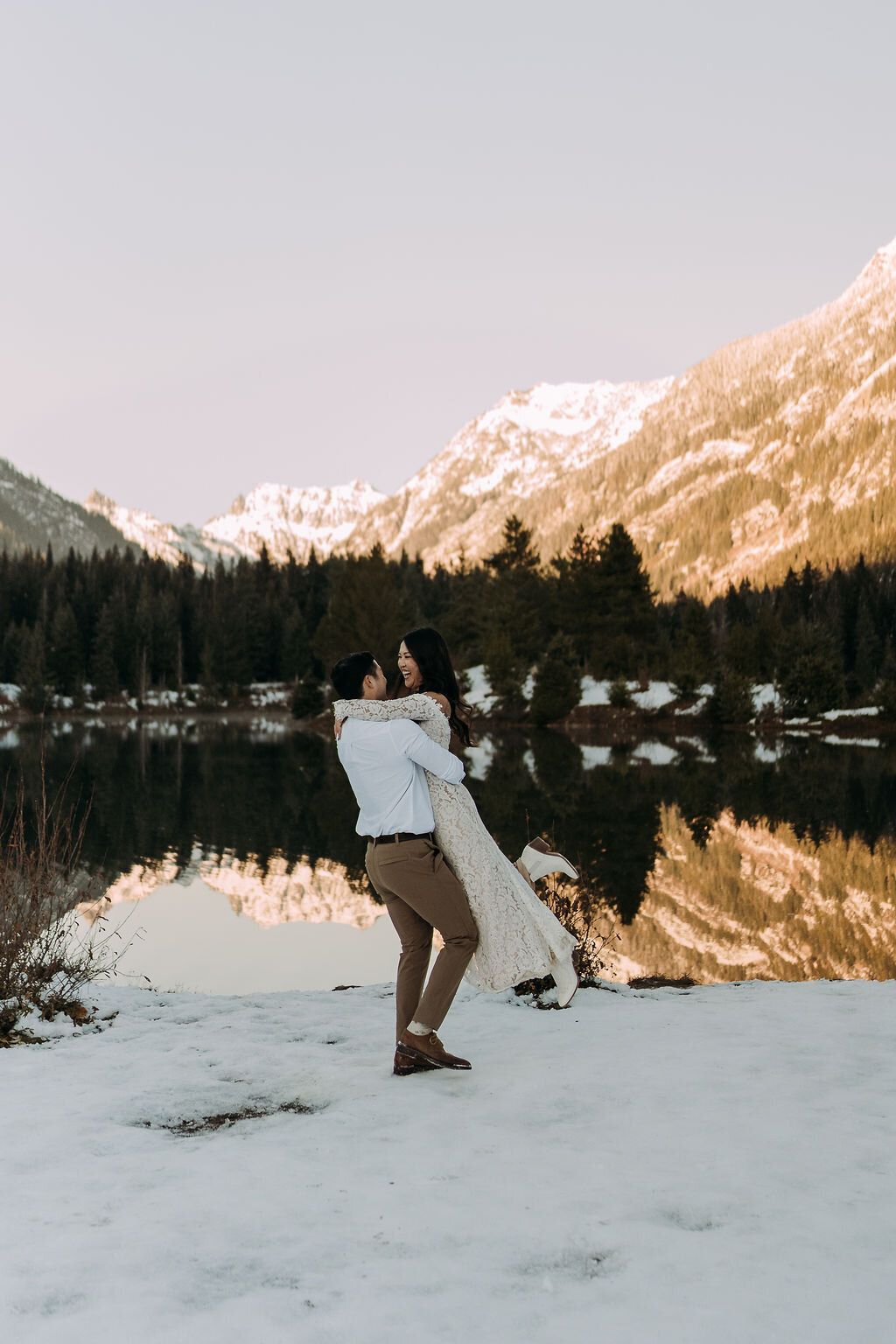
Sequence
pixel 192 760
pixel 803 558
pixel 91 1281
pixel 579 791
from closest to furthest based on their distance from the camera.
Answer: pixel 91 1281, pixel 579 791, pixel 192 760, pixel 803 558

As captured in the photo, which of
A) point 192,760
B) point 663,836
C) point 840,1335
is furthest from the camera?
point 192,760

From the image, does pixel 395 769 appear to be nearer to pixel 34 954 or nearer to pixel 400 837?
pixel 400 837

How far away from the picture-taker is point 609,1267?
3395 millimetres

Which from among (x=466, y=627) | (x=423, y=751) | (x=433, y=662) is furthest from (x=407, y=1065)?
(x=466, y=627)

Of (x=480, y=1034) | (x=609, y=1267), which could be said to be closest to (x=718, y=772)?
(x=480, y=1034)

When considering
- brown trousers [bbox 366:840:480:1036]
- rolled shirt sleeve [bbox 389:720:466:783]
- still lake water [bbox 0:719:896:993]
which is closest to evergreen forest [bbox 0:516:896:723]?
still lake water [bbox 0:719:896:993]

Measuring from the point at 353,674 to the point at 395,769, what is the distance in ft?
2.03

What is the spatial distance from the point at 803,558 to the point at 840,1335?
168615 mm

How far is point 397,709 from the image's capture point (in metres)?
5.46

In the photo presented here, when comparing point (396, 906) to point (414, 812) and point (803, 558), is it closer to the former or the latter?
point (414, 812)

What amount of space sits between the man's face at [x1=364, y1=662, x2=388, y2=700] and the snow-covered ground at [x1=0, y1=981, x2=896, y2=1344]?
2.20 m

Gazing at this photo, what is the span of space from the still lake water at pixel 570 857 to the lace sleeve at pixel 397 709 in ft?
18.4

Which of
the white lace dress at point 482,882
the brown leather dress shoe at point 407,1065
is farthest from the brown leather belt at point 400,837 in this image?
the brown leather dress shoe at point 407,1065

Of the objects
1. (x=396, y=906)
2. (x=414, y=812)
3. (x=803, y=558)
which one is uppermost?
(x=803, y=558)
